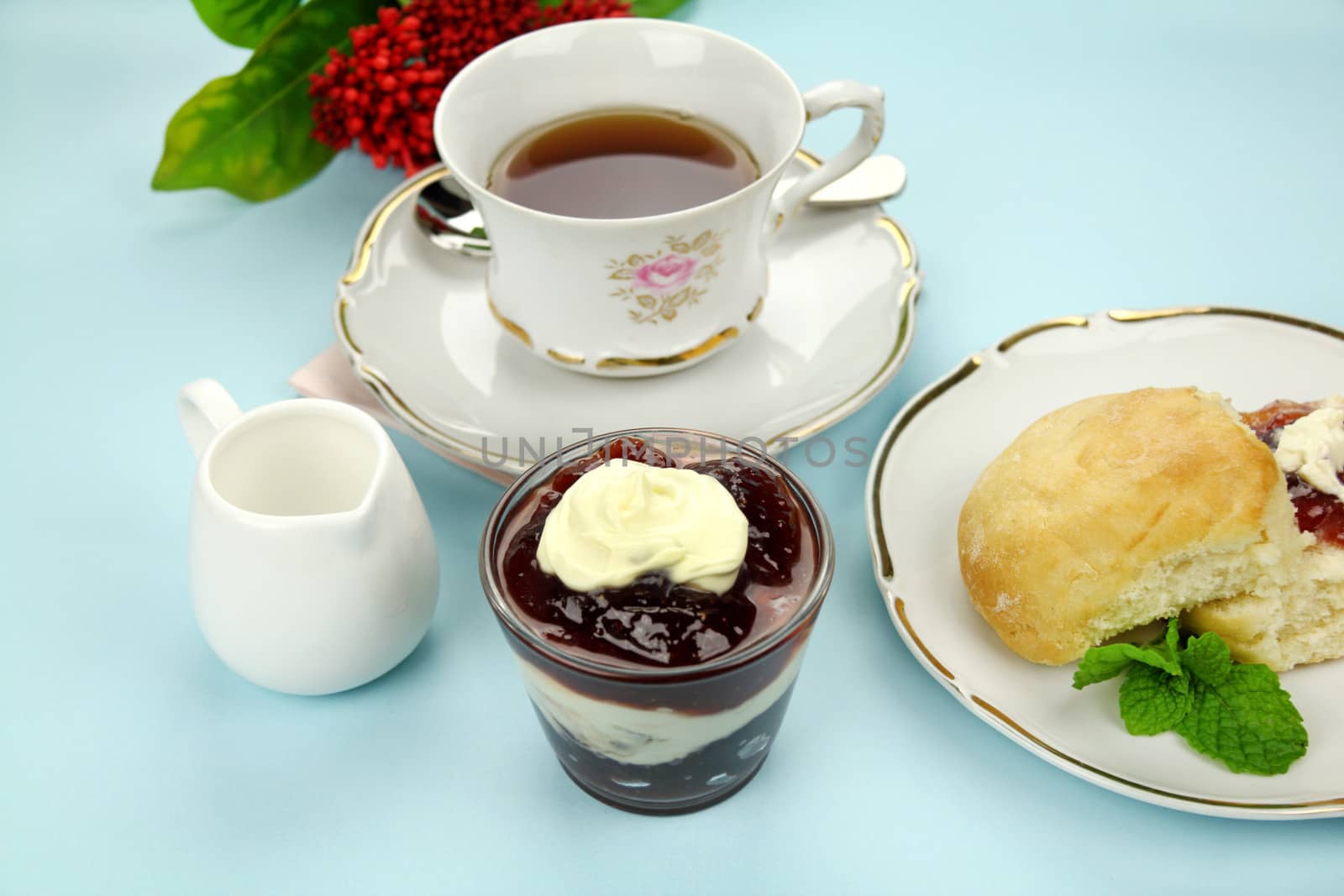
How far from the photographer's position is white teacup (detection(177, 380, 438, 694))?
5.49 feet

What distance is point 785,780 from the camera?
183 cm

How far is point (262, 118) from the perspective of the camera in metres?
2.76

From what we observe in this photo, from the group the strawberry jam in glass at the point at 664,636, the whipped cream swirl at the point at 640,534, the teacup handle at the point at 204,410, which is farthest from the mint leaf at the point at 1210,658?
the teacup handle at the point at 204,410

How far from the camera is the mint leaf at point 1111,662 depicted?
67.8 inches

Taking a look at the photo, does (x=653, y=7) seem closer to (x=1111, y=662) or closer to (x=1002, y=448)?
(x=1002, y=448)

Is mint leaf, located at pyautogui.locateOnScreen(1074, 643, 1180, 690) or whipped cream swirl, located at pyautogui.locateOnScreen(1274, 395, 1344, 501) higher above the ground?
whipped cream swirl, located at pyautogui.locateOnScreen(1274, 395, 1344, 501)

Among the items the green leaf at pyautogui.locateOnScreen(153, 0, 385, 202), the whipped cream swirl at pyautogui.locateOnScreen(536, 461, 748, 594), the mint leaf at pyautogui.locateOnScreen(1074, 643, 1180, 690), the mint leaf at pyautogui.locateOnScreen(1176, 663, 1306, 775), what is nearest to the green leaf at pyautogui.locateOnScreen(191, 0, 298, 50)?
the green leaf at pyautogui.locateOnScreen(153, 0, 385, 202)

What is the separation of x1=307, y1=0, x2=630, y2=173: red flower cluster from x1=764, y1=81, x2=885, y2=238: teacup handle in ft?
2.53

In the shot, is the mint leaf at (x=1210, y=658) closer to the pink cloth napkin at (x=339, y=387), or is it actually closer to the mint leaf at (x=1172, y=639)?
the mint leaf at (x=1172, y=639)

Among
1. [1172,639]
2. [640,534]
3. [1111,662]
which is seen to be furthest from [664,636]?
[1172,639]

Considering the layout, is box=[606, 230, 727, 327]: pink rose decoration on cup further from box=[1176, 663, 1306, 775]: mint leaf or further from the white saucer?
box=[1176, 663, 1306, 775]: mint leaf

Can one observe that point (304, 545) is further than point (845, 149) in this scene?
No

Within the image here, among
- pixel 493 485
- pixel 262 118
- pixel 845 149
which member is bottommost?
pixel 493 485

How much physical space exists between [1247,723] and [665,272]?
115 cm
